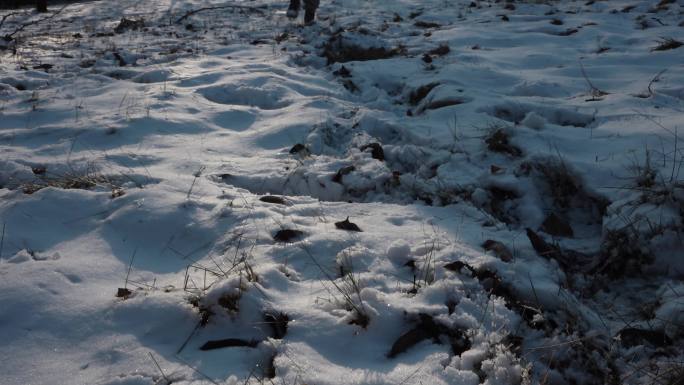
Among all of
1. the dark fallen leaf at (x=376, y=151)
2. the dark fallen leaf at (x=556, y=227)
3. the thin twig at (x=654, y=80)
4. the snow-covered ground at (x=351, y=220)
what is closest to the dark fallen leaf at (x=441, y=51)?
the snow-covered ground at (x=351, y=220)

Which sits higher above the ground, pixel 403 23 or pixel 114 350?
pixel 403 23

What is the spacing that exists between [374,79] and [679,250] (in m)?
3.63

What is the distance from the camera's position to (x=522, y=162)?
3.31 meters

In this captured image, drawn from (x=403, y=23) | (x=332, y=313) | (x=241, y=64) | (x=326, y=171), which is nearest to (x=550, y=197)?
(x=326, y=171)

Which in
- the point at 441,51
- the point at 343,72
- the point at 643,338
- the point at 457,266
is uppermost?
the point at 441,51

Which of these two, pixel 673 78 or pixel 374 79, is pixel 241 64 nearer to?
pixel 374 79

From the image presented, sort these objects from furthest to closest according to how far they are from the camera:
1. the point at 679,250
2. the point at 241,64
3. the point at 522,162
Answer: the point at 241,64
the point at 522,162
the point at 679,250

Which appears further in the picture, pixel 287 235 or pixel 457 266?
pixel 287 235

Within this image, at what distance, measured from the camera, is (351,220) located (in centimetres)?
278

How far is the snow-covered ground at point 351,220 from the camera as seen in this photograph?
6.05 ft

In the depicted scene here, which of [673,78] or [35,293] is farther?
[673,78]

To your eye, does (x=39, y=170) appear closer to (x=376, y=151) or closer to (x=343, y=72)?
(x=376, y=151)

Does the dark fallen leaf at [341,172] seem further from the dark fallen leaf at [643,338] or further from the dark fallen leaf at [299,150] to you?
the dark fallen leaf at [643,338]

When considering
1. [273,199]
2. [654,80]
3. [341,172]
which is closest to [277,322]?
[273,199]
